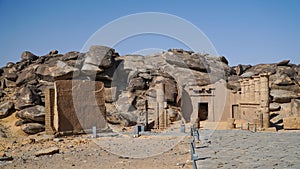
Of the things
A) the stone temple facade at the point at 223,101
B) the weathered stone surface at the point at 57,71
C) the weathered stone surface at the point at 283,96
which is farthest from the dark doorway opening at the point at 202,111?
the weathered stone surface at the point at 57,71

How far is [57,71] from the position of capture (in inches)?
1256

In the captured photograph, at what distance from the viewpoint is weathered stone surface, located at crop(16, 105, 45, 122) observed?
26.2 metres

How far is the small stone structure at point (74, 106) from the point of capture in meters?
19.5

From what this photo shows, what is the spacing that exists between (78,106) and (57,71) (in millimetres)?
12435

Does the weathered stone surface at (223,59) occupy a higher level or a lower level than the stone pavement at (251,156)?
higher

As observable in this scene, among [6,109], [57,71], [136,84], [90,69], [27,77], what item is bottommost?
[6,109]

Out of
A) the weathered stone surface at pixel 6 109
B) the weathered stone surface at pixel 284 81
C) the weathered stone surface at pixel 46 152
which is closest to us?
the weathered stone surface at pixel 46 152

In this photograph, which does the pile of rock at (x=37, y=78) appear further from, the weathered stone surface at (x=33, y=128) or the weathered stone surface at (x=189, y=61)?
the weathered stone surface at (x=189, y=61)

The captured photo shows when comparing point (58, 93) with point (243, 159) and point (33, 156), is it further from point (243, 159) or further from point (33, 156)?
point (243, 159)

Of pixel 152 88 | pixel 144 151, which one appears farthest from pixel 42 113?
pixel 144 151

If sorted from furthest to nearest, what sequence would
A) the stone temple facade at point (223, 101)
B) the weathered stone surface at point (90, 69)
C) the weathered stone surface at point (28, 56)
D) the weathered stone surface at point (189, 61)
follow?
the weathered stone surface at point (28, 56), the weathered stone surface at point (189, 61), the weathered stone surface at point (90, 69), the stone temple facade at point (223, 101)

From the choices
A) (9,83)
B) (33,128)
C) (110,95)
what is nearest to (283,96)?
(110,95)

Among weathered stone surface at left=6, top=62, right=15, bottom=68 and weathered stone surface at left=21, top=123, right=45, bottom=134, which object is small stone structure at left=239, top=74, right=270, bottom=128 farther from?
weathered stone surface at left=6, top=62, right=15, bottom=68

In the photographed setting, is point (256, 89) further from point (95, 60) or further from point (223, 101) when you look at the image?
point (95, 60)
